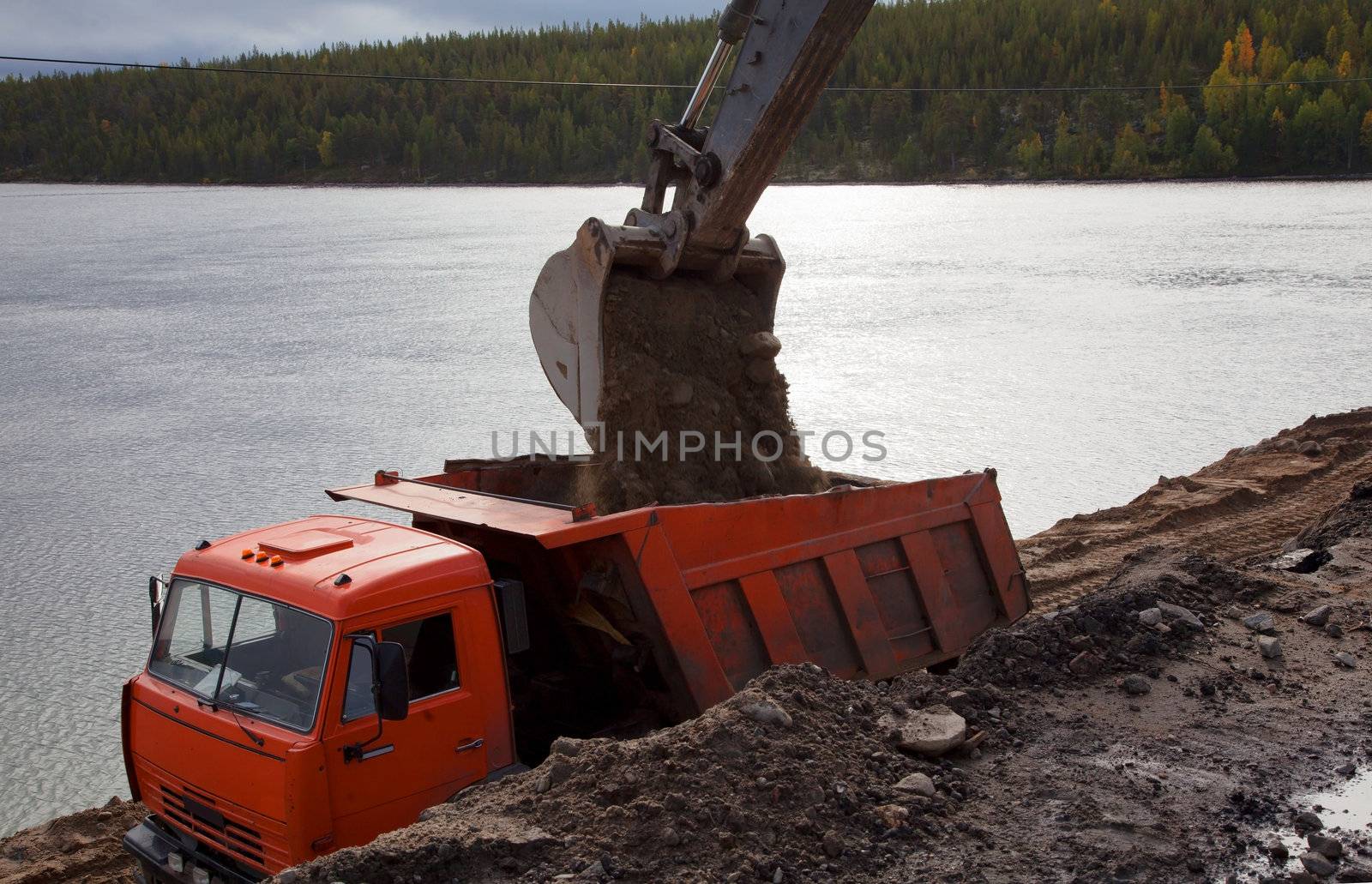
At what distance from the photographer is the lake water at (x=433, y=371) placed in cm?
923

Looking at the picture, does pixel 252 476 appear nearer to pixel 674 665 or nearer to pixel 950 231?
pixel 674 665

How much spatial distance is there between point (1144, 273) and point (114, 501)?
67.3 ft

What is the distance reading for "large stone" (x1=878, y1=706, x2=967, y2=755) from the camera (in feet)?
16.3

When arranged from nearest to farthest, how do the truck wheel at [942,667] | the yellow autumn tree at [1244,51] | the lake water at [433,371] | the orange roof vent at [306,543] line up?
the orange roof vent at [306,543] → the truck wheel at [942,667] → the lake water at [433,371] → the yellow autumn tree at [1244,51]

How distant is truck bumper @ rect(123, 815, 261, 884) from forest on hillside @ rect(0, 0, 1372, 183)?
48.9m

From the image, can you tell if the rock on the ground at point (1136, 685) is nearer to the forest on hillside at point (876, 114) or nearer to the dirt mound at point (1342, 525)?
the dirt mound at point (1342, 525)

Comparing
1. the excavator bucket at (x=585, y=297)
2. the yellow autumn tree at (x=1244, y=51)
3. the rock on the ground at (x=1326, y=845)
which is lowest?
the rock on the ground at (x=1326, y=845)

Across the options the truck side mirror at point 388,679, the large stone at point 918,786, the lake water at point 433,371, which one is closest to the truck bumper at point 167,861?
the truck side mirror at point 388,679

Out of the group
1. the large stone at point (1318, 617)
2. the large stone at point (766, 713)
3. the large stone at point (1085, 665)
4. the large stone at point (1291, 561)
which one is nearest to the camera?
the large stone at point (766, 713)

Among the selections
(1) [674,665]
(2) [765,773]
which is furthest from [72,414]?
(2) [765,773]

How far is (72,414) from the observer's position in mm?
13812

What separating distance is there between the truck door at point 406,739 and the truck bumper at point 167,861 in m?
0.46

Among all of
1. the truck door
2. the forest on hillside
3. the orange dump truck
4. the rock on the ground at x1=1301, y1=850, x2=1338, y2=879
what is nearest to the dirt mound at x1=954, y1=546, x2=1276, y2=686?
the orange dump truck

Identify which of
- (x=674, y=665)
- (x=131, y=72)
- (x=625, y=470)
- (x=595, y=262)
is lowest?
(x=674, y=665)
